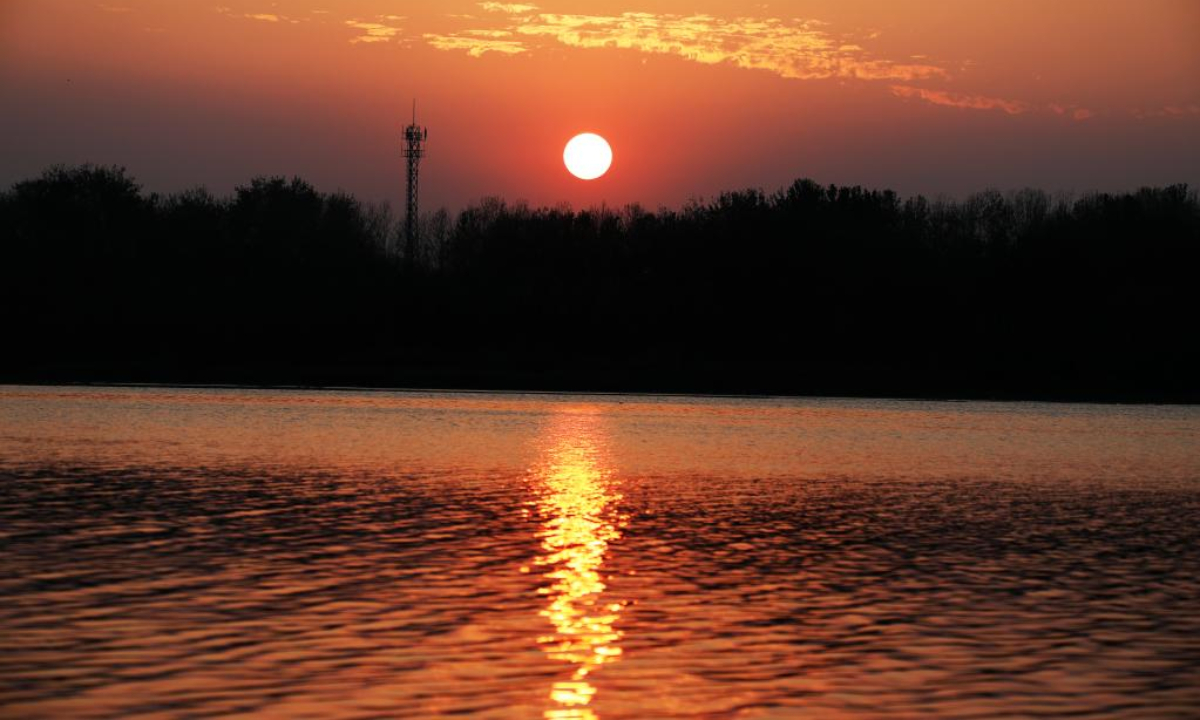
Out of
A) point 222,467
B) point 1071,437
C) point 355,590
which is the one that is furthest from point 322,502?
point 1071,437

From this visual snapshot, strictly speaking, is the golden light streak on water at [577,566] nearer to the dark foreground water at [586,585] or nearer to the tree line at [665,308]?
the dark foreground water at [586,585]

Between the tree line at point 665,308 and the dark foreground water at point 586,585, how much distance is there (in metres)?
56.0

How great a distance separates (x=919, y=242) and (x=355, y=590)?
98.8 meters

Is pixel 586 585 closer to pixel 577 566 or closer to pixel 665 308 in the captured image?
pixel 577 566

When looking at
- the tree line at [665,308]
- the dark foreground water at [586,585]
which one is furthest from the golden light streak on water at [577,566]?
the tree line at [665,308]

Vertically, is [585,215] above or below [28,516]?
above

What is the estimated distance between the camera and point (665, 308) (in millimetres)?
101375

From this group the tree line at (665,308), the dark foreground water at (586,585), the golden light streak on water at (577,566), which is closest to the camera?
the dark foreground water at (586,585)

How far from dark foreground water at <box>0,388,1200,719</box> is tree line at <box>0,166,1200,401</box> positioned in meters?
56.0

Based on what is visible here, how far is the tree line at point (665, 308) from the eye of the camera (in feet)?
303

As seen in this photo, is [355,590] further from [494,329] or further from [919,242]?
[919,242]

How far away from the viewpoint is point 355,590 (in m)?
16.3

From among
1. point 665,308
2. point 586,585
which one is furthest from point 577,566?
point 665,308

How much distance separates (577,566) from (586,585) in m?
1.46
